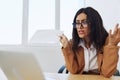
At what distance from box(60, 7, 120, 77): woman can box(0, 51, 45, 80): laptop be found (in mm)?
806

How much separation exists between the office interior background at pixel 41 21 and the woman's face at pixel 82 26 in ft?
3.83

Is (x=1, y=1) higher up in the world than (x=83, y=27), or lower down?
higher up

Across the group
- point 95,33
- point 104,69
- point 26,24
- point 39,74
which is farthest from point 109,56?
point 26,24

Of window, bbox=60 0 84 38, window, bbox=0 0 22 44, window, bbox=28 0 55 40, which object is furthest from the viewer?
window, bbox=60 0 84 38

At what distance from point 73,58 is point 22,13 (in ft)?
5.57

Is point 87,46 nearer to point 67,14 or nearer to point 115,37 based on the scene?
point 115,37

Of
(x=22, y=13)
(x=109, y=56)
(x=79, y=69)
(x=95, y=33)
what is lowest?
(x=79, y=69)

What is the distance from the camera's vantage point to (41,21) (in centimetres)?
335

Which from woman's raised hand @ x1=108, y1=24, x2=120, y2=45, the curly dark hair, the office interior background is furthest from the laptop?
the office interior background

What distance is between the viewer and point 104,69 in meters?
1.66

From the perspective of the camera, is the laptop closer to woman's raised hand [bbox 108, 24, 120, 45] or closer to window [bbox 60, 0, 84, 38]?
woman's raised hand [bbox 108, 24, 120, 45]

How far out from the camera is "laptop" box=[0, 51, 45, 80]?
936 mm

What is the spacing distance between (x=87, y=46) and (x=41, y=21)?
1.60 metres

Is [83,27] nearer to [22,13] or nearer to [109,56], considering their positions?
[109,56]
